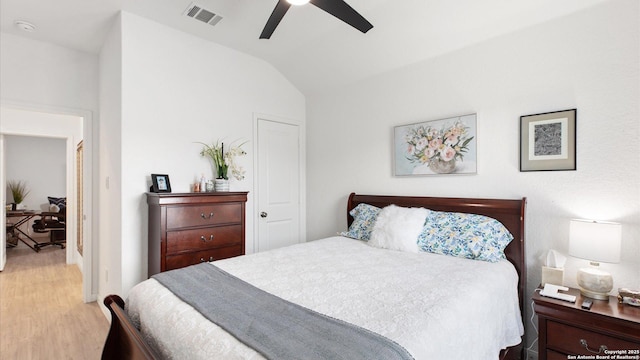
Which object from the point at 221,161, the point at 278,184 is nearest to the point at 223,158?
the point at 221,161

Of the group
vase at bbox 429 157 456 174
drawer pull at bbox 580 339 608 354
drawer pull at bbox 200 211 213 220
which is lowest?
drawer pull at bbox 580 339 608 354

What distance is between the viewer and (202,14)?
2713 millimetres

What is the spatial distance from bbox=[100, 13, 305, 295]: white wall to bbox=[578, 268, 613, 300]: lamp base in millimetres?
2956

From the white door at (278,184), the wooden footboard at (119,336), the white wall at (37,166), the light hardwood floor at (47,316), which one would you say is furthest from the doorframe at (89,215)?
the white wall at (37,166)

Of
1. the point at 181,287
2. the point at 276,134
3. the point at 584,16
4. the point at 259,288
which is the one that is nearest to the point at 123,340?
the point at 181,287

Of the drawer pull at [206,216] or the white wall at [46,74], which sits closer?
the drawer pull at [206,216]

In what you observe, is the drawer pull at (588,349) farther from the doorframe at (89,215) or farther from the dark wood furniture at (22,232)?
the dark wood furniture at (22,232)

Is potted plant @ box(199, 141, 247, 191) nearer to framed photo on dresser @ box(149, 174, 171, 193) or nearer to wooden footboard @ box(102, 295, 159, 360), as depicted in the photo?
framed photo on dresser @ box(149, 174, 171, 193)

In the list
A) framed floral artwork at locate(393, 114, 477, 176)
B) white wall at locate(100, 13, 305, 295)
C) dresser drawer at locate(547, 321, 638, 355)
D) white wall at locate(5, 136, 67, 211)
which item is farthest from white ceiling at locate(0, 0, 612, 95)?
white wall at locate(5, 136, 67, 211)

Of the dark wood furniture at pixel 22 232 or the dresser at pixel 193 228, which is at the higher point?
the dresser at pixel 193 228

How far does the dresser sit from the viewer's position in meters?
2.54

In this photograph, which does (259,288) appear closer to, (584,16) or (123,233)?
(123,233)

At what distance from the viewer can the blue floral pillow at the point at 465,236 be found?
2189 millimetres

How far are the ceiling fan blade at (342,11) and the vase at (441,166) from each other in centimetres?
134
